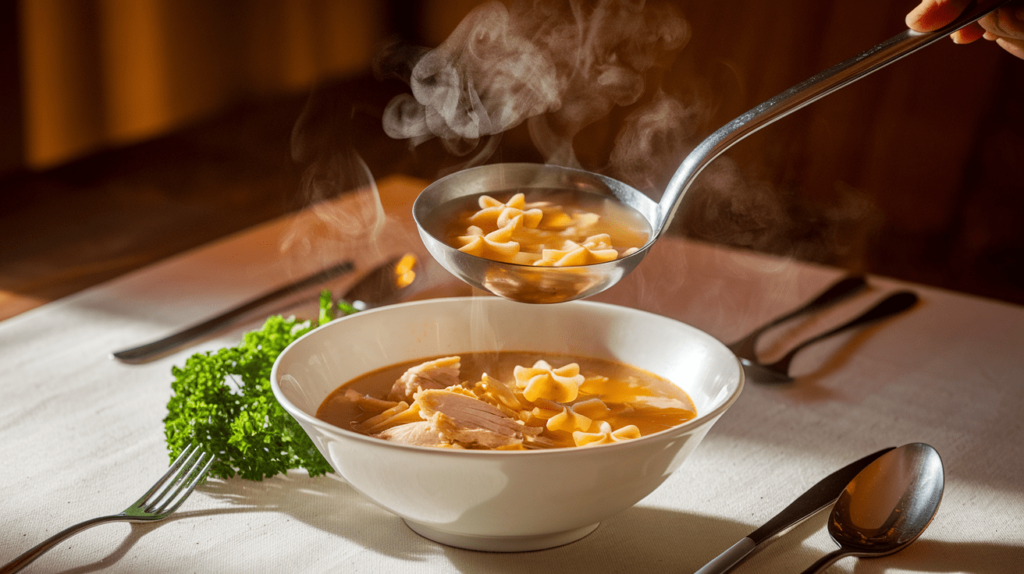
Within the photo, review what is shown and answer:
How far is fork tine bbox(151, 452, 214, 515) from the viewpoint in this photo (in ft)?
3.50

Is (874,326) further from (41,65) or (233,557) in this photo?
(41,65)

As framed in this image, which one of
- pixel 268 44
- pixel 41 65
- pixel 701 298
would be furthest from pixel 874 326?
pixel 268 44

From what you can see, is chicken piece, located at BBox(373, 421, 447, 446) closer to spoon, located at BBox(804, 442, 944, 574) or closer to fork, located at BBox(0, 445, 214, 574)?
fork, located at BBox(0, 445, 214, 574)

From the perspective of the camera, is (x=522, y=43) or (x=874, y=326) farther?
(x=522, y=43)

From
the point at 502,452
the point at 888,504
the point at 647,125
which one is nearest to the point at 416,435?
the point at 502,452

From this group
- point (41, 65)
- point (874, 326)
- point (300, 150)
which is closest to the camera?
point (874, 326)

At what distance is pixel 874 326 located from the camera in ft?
5.71

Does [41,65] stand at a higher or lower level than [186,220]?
higher

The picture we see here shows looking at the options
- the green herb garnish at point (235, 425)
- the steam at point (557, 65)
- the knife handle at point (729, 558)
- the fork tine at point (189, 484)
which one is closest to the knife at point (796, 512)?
the knife handle at point (729, 558)

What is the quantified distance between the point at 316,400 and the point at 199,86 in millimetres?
5090

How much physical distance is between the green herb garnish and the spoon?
65 centimetres

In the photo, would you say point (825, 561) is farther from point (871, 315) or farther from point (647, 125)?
point (647, 125)

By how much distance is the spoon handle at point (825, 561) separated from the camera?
0.97 meters

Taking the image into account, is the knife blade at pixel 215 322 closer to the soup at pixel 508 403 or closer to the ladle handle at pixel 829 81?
the soup at pixel 508 403
